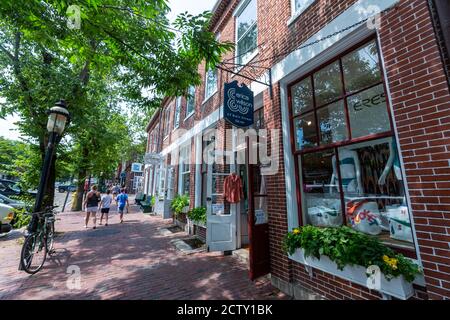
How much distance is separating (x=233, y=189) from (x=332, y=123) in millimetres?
2843

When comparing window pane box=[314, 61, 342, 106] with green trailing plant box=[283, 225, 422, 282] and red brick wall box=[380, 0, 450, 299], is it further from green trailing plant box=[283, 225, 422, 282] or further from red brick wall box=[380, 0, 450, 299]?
green trailing plant box=[283, 225, 422, 282]

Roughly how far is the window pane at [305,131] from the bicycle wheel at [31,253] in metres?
5.71

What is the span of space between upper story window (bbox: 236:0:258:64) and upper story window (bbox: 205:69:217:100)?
1.38 m

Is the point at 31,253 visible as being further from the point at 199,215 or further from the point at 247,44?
the point at 247,44

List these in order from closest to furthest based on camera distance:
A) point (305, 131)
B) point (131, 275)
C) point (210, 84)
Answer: point (305, 131)
point (131, 275)
point (210, 84)

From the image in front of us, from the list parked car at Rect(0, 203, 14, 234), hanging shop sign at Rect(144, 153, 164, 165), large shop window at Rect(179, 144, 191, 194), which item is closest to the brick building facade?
large shop window at Rect(179, 144, 191, 194)

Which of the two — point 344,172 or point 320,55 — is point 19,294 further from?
point 320,55

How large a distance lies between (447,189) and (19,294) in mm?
5854

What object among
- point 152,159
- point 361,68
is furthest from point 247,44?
point 152,159

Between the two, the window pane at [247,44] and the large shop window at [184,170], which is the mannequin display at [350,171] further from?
the large shop window at [184,170]

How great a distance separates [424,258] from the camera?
215 cm

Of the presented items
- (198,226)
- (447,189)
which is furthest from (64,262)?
(447,189)

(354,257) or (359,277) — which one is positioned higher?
(354,257)

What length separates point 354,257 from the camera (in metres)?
2.43
